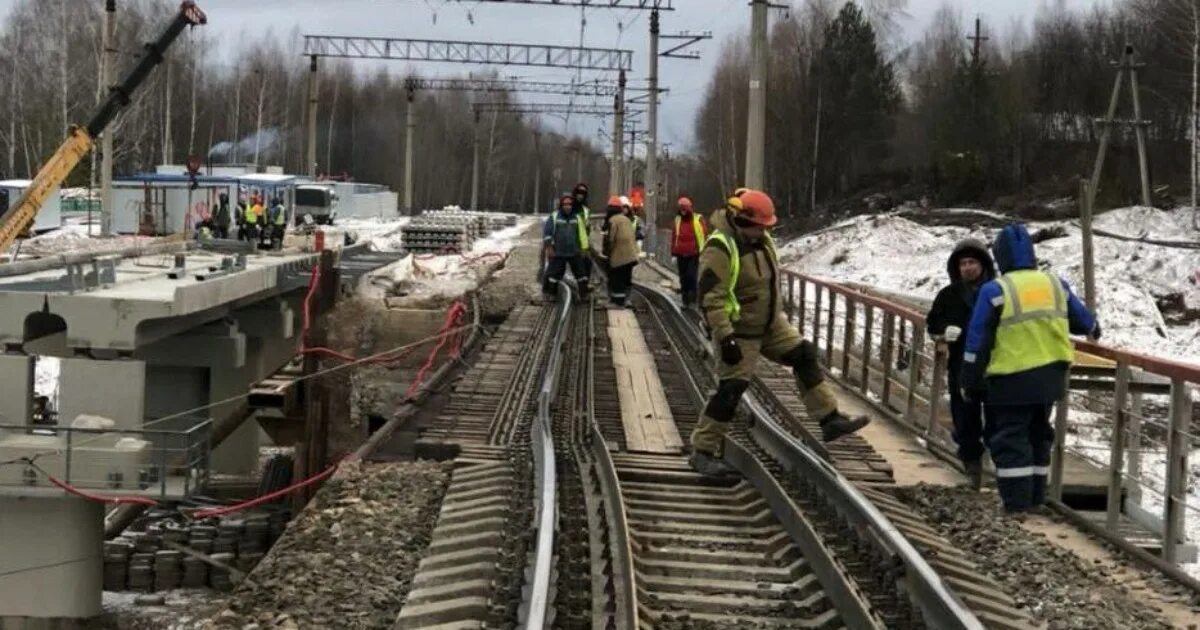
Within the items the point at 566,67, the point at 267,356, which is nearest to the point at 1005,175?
the point at 566,67

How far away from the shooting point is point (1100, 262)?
126ft

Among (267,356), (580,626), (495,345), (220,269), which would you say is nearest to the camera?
(580,626)

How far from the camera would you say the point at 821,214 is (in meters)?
66.6

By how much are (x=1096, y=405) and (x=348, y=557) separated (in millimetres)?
6388

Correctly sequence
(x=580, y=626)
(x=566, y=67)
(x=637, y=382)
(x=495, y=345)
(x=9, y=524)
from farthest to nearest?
(x=566, y=67) → (x=495, y=345) → (x=9, y=524) → (x=637, y=382) → (x=580, y=626)

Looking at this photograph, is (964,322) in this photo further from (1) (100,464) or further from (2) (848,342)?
(1) (100,464)

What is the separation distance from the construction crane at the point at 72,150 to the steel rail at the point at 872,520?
1553 centimetres

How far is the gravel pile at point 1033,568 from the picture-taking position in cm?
606

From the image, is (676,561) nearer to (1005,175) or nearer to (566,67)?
(566,67)

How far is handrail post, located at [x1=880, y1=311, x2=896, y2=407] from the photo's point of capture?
1221cm

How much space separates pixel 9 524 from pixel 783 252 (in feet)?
141

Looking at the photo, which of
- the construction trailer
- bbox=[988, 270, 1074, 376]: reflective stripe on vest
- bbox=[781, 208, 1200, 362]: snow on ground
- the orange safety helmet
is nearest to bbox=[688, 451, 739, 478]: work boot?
the orange safety helmet

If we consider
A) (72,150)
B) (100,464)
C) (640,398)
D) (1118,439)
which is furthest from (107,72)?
(1118,439)

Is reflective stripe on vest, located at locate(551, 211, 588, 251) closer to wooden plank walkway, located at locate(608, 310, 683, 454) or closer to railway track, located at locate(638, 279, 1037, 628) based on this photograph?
wooden plank walkway, located at locate(608, 310, 683, 454)
